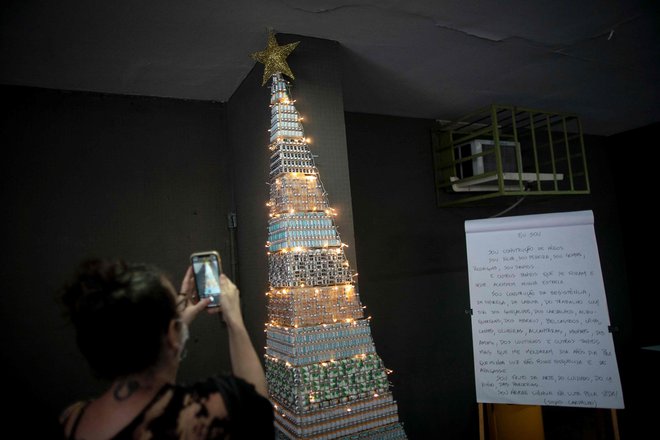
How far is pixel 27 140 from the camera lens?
2.32 m

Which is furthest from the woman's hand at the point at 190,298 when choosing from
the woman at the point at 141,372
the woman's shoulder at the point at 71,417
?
the woman's shoulder at the point at 71,417

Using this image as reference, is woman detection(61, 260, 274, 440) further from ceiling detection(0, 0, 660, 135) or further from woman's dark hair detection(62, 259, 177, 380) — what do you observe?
ceiling detection(0, 0, 660, 135)

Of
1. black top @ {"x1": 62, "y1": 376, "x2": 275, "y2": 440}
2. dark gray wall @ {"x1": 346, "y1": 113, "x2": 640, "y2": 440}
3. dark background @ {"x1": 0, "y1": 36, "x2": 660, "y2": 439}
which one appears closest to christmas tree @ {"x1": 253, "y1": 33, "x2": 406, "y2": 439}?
dark background @ {"x1": 0, "y1": 36, "x2": 660, "y2": 439}

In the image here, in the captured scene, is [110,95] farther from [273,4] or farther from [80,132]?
[273,4]

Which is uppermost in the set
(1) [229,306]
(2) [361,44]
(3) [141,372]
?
(2) [361,44]

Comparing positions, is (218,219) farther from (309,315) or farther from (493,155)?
(493,155)

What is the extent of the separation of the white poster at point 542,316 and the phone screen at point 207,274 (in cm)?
192

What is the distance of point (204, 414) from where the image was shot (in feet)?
3.20

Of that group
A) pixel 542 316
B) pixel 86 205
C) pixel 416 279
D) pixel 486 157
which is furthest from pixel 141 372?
pixel 486 157

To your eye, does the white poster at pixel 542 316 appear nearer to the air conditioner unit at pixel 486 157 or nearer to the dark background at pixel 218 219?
the air conditioner unit at pixel 486 157

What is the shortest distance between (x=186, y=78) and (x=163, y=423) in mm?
1999

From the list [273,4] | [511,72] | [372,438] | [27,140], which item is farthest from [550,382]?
[27,140]

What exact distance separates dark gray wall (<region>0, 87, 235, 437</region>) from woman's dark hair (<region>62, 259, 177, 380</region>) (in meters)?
1.44

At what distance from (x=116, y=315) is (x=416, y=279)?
265 cm
